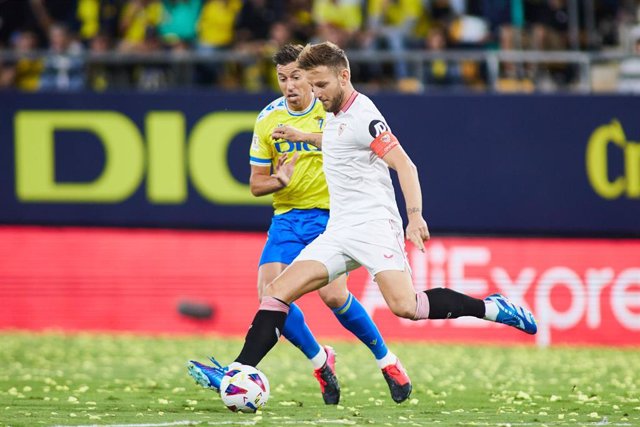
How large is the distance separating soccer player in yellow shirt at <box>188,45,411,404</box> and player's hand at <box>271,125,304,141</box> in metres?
0.16

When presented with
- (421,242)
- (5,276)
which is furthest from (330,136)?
(5,276)

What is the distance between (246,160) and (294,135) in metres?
8.73

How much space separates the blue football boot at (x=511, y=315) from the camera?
8977 millimetres

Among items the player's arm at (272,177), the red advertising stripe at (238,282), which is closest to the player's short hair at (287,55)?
the player's arm at (272,177)

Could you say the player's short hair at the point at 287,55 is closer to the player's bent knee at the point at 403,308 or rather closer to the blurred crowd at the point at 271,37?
the player's bent knee at the point at 403,308

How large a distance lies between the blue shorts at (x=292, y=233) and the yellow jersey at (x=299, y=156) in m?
0.06

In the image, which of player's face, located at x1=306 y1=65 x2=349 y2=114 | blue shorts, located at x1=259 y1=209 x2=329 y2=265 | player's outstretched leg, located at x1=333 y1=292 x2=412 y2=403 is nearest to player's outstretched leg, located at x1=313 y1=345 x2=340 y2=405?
player's outstretched leg, located at x1=333 y1=292 x2=412 y2=403

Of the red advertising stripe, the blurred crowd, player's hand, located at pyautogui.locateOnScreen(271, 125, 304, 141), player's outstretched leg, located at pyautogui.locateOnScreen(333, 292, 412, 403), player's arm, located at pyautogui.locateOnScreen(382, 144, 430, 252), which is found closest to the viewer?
player's arm, located at pyautogui.locateOnScreen(382, 144, 430, 252)

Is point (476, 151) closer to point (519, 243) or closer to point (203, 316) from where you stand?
point (519, 243)

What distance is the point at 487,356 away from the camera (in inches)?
602

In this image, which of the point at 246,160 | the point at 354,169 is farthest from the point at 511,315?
the point at 246,160

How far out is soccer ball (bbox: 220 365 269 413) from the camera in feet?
27.6

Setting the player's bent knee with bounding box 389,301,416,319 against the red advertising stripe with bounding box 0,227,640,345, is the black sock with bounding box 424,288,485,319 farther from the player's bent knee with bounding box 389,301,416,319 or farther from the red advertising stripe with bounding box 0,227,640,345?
the red advertising stripe with bounding box 0,227,640,345

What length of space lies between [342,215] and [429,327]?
8.55 m
